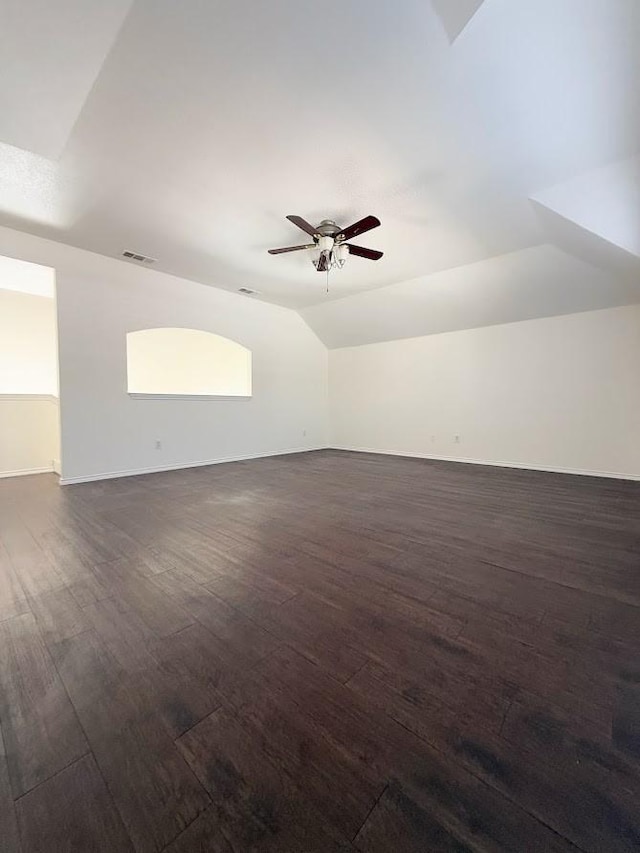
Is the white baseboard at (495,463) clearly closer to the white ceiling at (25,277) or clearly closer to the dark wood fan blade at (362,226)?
the dark wood fan blade at (362,226)

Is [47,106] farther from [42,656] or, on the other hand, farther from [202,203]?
[42,656]

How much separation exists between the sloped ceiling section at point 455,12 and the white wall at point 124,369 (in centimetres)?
439

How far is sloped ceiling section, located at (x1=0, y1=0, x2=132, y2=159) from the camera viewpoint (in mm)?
1567

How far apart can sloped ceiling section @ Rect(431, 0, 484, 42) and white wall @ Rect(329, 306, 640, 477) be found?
4.34 m

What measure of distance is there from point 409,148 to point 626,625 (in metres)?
3.15

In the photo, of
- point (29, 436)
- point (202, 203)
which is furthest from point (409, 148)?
point (29, 436)

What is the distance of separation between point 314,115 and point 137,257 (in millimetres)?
3254

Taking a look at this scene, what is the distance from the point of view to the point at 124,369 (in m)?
4.70

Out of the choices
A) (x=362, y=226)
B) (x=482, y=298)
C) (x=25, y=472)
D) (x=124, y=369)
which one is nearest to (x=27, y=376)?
(x=25, y=472)

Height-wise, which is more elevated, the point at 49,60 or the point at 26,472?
the point at 49,60

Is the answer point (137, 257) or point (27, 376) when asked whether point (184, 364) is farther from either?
point (137, 257)

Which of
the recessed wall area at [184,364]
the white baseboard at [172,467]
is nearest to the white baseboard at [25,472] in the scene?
the white baseboard at [172,467]

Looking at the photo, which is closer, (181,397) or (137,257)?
(137,257)

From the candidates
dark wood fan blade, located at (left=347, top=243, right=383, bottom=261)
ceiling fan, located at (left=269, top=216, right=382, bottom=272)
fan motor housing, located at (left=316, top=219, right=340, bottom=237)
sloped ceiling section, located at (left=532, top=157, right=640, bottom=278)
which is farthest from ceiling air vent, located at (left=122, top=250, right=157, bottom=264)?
sloped ceiling section, located at (left=532, top=157, right=640, bottom=278)
